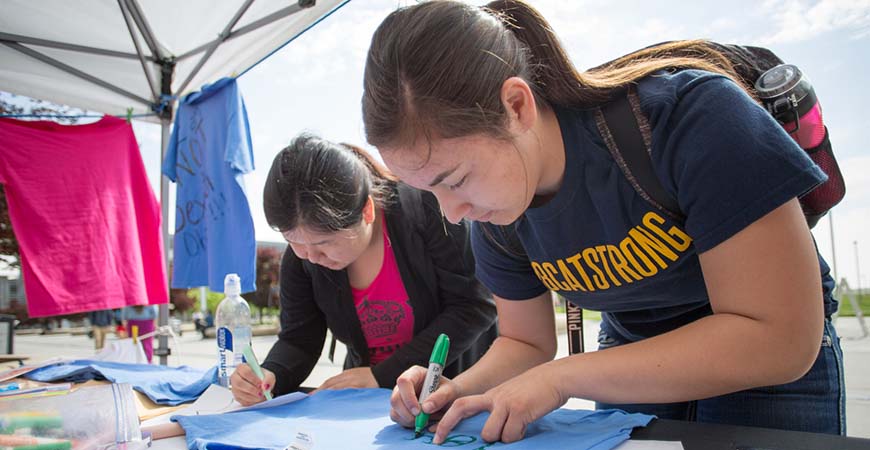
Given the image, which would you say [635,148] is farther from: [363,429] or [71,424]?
[71,424]

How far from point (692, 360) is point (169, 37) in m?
2.64

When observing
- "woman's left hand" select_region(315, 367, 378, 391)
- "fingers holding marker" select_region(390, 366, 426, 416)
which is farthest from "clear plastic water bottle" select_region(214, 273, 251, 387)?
"fingers holding marker" select_region(390, 366, 426, 416)

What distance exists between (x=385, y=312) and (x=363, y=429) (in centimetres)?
55

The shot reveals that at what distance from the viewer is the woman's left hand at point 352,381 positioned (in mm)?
1118

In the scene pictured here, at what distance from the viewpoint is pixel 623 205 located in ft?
2.23

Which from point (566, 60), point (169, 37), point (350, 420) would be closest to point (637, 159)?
point (566, 60)

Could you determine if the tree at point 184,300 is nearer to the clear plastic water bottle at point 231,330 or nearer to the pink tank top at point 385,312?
the clear plastic water bottle at point 231,330

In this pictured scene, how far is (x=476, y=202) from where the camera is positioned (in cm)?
70

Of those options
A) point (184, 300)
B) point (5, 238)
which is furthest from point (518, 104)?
point (184, 300)

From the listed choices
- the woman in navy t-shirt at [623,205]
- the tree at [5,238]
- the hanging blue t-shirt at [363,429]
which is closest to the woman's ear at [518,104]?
the woman in navy t-shirt at [623,205]

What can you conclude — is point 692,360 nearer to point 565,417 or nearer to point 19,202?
point 565,417

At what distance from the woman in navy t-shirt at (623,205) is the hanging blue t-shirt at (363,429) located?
0.03 meters

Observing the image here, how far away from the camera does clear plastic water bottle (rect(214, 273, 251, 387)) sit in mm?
1284

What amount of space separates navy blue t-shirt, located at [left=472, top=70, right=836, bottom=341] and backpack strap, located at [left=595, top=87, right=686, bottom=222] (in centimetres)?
1
